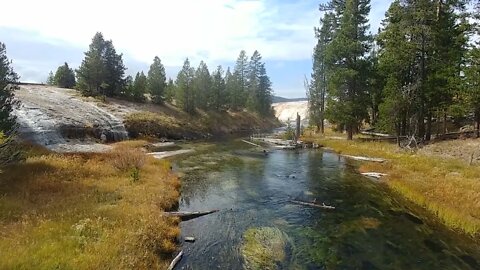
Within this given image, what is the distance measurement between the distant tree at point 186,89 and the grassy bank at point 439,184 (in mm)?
50276

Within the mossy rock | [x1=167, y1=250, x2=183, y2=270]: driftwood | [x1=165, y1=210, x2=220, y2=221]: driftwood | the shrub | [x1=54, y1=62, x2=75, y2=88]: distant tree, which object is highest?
[x1=54, y1=62, x2=75, y2=88]: distant tree

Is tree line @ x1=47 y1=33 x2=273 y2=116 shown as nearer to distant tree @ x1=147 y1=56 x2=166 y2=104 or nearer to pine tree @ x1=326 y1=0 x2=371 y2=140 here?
distant tree @ x1=147 y1=56 x2=166 y2=104

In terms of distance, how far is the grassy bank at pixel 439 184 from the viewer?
16.8m

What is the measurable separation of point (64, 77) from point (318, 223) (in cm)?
7588

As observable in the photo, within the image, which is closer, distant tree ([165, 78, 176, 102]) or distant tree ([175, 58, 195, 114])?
distant tree ([175, 58, 195, 114])

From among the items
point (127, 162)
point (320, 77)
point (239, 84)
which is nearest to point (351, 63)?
point (320, 77)

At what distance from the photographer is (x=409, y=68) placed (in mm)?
41250

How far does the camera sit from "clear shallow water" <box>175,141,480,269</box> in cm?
1279

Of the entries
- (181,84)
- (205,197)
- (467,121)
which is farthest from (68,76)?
(467,121)

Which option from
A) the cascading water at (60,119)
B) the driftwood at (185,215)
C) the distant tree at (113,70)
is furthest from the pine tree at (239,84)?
the driftwood at (185,215)

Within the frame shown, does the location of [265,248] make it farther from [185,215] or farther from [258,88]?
[258,88]

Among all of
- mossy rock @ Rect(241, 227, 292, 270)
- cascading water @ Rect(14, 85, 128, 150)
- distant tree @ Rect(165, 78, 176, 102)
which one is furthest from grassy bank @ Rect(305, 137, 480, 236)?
distant tree @ Rect(165, 78, 176, 102)

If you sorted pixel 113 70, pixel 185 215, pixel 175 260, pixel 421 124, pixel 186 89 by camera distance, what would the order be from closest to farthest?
pixel 175 260 → pixel 185 215 → pixel 421 124 → pixel 113 70 → pixel 186 89

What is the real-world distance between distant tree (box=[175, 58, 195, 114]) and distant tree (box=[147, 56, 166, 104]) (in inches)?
155
